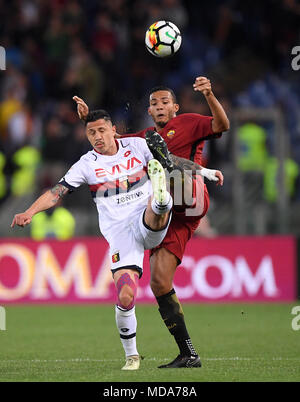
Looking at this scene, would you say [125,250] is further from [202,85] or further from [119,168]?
[202,85]

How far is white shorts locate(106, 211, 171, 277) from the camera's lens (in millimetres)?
7695

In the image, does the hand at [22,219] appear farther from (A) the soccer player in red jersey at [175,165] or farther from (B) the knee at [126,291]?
(A) the soccer player in red jersey at [175,165]

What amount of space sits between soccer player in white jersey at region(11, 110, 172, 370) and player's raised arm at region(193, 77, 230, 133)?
2.06ft

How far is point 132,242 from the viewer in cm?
775

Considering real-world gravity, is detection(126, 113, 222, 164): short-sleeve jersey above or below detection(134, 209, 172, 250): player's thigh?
above

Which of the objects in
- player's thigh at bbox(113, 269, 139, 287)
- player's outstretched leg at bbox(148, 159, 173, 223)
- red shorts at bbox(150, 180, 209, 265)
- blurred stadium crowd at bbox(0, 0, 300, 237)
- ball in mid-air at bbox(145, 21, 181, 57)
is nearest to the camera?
player's outstretched leg at bbox(148, 159, 173, 223)

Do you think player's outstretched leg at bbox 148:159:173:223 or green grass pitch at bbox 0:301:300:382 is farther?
player's outstretched leg at bbox 148:159:173:223

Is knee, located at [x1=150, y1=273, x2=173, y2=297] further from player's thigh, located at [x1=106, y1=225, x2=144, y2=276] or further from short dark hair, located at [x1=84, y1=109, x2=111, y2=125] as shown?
short dark hair, located at [x1=84, y1=109, x2=111, y2=125]

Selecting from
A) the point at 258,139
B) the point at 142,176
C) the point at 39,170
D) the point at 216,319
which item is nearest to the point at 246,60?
the point at 258,139

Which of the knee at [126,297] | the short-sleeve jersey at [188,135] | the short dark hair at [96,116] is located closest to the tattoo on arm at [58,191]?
the short dark hair at [96,116]

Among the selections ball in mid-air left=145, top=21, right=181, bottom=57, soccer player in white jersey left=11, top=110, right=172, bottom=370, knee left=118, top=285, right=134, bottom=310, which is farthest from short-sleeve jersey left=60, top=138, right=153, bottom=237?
ball in mid-air left=145, top=21, right=181, bottom=57

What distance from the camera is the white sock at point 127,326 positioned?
24.9 feet

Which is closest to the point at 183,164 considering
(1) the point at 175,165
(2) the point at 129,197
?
(1) the point at 175,165

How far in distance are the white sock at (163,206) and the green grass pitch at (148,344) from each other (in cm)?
126
